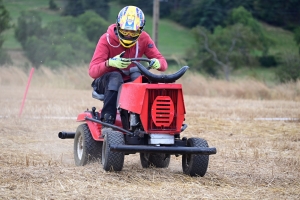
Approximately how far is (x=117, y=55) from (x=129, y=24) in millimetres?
484

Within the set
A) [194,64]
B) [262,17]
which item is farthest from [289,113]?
[262,17]

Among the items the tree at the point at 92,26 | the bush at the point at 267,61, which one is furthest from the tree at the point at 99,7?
the bush at the point at 267,61

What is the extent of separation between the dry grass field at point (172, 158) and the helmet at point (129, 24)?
1.75m

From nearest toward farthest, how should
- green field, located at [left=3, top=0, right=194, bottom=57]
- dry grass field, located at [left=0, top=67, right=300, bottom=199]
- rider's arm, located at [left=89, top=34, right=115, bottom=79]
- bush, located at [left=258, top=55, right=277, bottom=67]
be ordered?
1. dry grass field, located at [left=0, top=67, right=300, bottom=199]
2. rider's arm, located at [left=89, top=34, right=115, bottom=79]
3. bush, located at [left=258, top=55, right=277, bottom=67]
4. green field, located at [left=3, top=0, right=194, bottom=57]

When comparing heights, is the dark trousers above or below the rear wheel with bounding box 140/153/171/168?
above

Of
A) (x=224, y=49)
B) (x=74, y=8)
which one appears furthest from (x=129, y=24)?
(x=74, y=8)

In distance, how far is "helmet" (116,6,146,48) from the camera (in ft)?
28.1

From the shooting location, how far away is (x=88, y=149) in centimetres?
880

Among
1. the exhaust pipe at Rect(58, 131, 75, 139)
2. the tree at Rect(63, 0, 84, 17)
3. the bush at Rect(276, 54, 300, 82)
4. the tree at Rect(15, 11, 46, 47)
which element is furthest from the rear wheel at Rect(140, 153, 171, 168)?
the tree at Rect(63, 0, 84, 17)

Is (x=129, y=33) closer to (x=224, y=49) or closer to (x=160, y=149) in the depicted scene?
(x=160, y=149)

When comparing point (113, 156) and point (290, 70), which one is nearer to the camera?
point (113, 156)

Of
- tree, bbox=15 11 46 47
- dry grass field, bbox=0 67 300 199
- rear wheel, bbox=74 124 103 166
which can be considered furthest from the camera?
tree, bbox=15 11 46 47

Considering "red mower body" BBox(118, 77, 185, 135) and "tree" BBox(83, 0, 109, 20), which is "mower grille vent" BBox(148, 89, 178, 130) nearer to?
"red mower body" BBox(118, 77, 185, 135)

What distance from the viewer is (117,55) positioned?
8.80 m
